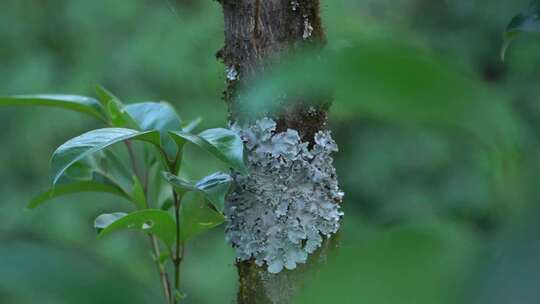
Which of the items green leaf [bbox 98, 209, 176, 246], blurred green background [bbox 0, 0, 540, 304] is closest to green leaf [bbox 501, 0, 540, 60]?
green leaf [bbox 98, 209, 176, 246]

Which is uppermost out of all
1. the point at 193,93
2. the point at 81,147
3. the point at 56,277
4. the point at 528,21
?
the point at 193,93

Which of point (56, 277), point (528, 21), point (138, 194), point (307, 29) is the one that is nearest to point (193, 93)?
point (138, 194)

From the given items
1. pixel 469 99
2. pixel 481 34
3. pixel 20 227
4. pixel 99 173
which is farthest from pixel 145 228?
pixel 481 34

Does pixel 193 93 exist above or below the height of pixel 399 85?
above

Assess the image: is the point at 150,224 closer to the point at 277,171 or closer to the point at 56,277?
the point at 277,171

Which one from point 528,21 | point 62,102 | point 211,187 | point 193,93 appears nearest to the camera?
point 528,21
